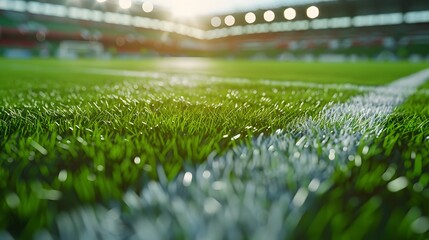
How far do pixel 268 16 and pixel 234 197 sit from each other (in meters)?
45.9

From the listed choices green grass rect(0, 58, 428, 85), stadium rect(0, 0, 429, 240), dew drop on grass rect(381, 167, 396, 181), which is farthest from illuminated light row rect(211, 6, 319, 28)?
dew drop on grass rect(381, 167, 396, 181)

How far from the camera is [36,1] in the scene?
36.5 m

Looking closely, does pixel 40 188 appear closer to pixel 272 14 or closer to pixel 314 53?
pixel 314 53

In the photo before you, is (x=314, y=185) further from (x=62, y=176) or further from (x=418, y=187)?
(x=62, y=176)

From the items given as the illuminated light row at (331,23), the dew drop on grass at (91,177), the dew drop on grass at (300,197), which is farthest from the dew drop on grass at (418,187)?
the illuminated light row at (331,23)

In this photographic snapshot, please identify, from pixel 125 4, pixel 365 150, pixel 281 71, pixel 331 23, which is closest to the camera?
pixel 365 150

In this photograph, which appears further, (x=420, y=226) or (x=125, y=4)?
(x=125, y=4)

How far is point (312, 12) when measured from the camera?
40.9 meters

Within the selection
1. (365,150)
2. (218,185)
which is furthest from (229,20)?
(218,185)

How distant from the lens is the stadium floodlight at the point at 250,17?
44531mm

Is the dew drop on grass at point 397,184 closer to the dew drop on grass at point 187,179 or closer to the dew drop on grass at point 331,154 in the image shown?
the dew drop on grass at point 331,154

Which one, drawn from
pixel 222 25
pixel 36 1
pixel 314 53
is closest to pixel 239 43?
pixel 222 25

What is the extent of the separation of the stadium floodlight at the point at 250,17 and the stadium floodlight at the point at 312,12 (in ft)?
22.2

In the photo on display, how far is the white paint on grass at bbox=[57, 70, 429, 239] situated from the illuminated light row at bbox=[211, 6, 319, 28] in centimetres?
4197
